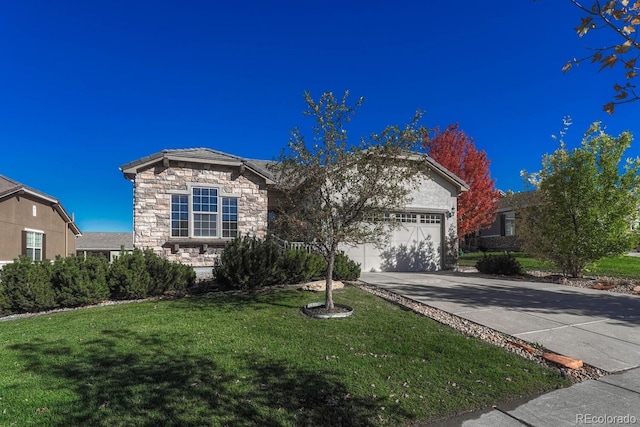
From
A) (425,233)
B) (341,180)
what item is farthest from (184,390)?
(425,233)

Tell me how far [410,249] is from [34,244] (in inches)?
737

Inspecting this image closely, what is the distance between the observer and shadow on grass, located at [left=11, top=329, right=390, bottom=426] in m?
3.19

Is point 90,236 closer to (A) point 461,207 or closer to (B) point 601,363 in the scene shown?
(A) point 461,207

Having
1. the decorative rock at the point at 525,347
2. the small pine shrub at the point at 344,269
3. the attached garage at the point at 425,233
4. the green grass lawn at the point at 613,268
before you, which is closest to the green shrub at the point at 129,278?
the small pine shrub at the point at 344,269

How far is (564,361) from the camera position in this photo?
452 centimetres

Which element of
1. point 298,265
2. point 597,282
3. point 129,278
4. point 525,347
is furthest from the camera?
point 597,282

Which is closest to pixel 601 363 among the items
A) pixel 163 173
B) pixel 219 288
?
pixel 219 288

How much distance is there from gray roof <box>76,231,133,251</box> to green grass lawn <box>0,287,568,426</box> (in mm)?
30241

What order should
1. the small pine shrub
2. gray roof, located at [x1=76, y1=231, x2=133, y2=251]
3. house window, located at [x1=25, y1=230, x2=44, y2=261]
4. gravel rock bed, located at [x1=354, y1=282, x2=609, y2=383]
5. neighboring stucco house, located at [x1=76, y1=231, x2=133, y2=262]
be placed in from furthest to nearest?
gray roof, located at [x1=76, y1=231, x2=133, y2=251], neighboring stucco house, located at [x1=76, y1=231, x2=133, y2=262], house window, located at [x1=25, y1=230, x2=44, y2=261], the small pine shrub, gravel rock bed, located at [x1=354, y1=282, x2=609, y2=383]

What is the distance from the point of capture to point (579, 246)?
1160 centimetres

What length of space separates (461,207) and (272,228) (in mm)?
15261

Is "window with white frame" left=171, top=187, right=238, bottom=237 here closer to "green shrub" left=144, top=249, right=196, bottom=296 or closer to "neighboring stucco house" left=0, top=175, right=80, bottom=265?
"green shrub" left=144, top=249, right=196, bottom=296

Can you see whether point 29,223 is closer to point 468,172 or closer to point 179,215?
point 179,215

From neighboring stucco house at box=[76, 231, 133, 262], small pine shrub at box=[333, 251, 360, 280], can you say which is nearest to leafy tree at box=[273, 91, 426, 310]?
small pine shrub at box=[333, 251, 360, 280]
